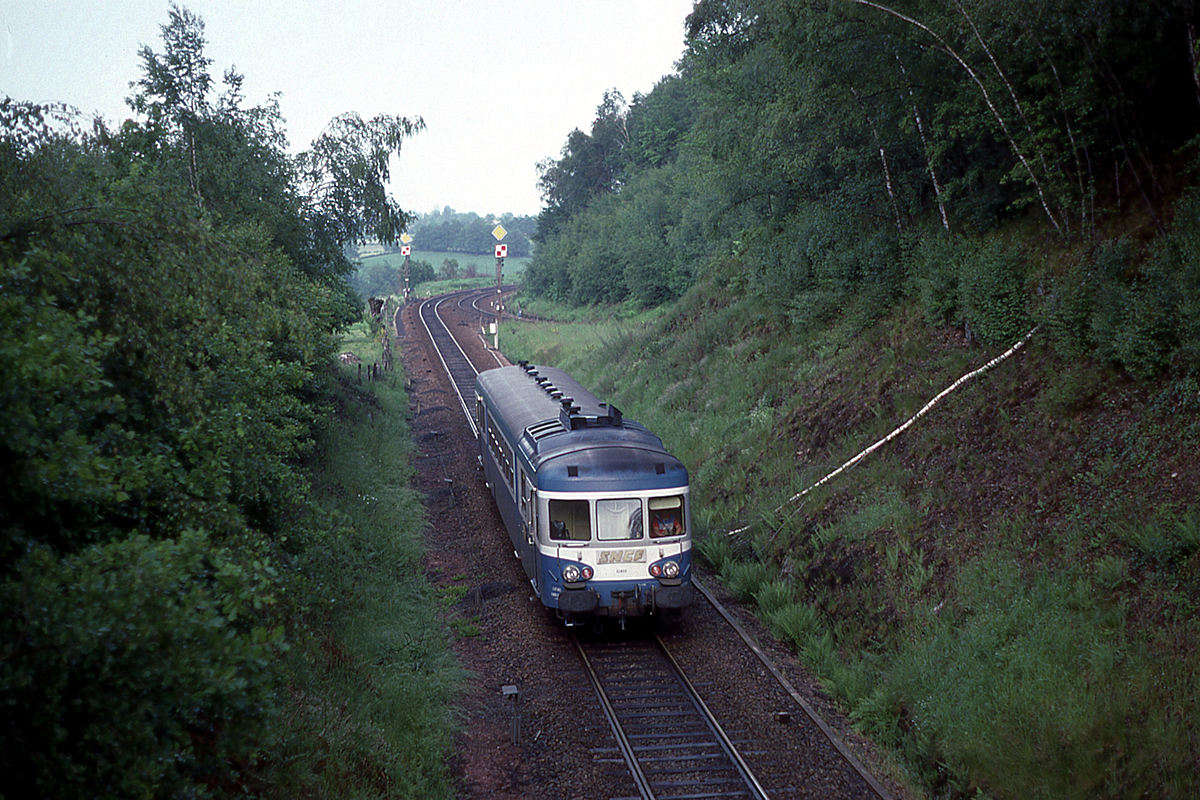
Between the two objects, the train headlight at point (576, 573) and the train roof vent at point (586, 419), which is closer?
the train headlight at point (576, 573)

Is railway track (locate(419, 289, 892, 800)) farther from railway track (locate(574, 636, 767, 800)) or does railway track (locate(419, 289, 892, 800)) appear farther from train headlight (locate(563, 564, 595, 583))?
train headlight (locate(563, 564, 595, 583))

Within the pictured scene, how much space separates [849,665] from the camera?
11.3 metres

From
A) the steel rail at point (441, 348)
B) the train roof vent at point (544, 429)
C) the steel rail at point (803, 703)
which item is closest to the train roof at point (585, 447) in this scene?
the train roof vent at point (544, 429)

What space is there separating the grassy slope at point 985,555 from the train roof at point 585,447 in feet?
9.81

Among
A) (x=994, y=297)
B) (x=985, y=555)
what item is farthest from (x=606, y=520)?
(x=994, y=297)

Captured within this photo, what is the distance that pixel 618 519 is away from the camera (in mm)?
11695

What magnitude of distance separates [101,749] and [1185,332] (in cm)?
1162

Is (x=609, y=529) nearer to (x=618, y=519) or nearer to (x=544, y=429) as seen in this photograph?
(x=618, y=519)

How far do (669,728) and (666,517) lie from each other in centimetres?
292

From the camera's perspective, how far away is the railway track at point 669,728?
8.82 meters

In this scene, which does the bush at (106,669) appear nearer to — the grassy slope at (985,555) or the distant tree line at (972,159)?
the grassy slope at (985,555)

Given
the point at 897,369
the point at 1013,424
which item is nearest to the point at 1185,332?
the point at 1013,424

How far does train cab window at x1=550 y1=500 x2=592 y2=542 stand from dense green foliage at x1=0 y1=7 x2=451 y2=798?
3208mm

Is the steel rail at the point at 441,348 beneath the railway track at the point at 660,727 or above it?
above
